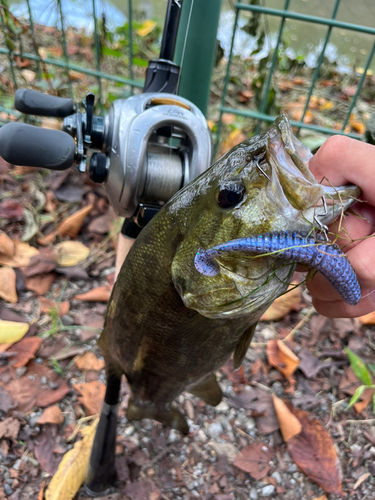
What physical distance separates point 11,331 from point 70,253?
535 millimetres

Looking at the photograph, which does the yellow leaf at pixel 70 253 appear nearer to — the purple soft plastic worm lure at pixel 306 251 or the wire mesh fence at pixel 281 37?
the wire mesh fence at pixel 281 37

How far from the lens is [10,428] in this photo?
55.7 inches

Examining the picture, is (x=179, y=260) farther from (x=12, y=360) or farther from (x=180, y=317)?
(x=12, y=360)

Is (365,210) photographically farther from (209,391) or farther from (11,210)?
(11,210)

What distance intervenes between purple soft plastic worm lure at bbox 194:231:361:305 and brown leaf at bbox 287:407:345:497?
1.08 metres

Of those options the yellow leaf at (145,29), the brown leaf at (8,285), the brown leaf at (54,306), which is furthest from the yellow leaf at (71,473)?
the yellow leaf at (145,29)

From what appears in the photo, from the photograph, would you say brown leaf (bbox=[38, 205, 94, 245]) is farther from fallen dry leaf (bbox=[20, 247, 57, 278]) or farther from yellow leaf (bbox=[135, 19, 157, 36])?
yellow leaf (bbox=[135, 19, 157, 36])

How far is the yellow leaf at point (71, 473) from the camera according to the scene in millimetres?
1243

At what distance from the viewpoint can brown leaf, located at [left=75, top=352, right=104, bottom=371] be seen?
1.66 metres

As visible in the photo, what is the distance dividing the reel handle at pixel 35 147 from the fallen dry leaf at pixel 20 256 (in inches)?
50.3

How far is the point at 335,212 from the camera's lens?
696 millimetres

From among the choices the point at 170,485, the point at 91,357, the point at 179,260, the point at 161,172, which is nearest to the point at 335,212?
the point at 179,260

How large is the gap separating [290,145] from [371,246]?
0.99 ft

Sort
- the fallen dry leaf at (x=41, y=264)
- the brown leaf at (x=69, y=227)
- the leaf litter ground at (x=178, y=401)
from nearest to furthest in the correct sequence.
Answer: the leaf litter ground at (x=178, y=401) → the fallen dry leaf at (x=41, y=264) → the brown leaf at (x=69, y=227)
